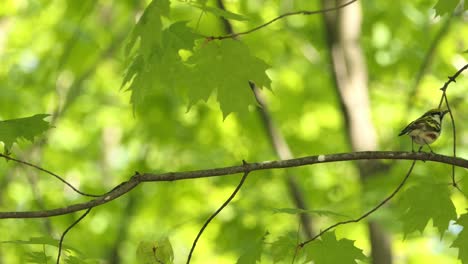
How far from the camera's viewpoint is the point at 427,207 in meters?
2.45

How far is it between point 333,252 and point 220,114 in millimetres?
4401

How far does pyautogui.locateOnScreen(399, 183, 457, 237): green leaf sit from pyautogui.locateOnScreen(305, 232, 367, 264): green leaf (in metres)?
0.27

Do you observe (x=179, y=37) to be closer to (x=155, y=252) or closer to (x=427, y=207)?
(x=155, y=252)

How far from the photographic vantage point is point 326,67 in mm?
6207

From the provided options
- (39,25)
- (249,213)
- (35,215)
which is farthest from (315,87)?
(35,215)

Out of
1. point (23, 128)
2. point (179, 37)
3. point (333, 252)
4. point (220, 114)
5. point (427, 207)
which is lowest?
point (333, 252)

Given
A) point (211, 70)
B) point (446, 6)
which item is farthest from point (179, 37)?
point (446, 6)

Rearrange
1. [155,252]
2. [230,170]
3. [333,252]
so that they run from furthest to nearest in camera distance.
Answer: [333,252] → [155,252] → [230,170]

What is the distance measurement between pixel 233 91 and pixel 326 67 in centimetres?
386

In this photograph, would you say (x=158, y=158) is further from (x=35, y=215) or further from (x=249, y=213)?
(x=35, y=215)

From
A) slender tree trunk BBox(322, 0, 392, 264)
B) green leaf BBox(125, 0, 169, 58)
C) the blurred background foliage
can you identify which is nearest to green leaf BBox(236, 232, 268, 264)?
green leaf BBox(125, 0, 169, 58)

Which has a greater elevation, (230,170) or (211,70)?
(211,70)

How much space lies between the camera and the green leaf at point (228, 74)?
2455 mm

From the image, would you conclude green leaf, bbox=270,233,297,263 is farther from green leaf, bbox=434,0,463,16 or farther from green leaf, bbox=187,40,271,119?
green leaf, bbox=434,0,463,16
